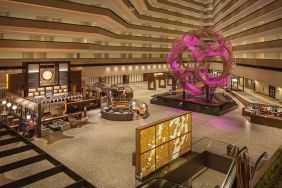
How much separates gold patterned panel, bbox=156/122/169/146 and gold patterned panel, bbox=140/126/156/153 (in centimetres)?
30

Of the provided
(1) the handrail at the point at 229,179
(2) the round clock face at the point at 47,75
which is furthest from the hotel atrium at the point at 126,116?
(2) the round clock face at the point at 47,75

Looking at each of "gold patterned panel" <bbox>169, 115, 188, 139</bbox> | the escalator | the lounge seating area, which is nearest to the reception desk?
"gold patterned panel" <bbox>169, 115, 188, 139</bbox>

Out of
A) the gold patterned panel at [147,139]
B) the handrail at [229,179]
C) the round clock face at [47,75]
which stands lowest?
the handrail at [229,179]

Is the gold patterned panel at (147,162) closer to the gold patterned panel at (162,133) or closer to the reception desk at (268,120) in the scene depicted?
the gold patterned panel at (162,133)

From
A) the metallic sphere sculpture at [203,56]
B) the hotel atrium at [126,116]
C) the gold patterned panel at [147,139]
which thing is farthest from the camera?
the metallic sphere sculpture at [203,56]

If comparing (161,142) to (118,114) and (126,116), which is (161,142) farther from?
(118,114)

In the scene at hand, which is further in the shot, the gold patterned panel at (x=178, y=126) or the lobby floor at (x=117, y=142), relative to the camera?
the lobby floor at (x=117, y=142)

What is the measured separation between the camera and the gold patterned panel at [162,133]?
10.2 metres

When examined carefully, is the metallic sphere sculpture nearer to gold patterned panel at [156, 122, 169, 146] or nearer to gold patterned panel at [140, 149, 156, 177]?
gold patterned panel at [156, 122, 169, 146]

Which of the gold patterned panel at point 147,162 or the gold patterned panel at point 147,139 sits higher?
the gold patterned panel at point 147,139

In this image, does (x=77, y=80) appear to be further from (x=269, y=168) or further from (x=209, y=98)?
(x=269, y=168)

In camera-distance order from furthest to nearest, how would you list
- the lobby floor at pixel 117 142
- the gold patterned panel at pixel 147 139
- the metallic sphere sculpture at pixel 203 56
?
the metallic sphere sculpture at pixel 203 56 → the lobby floor at pixel 117 142 → the gold patterned panel at pixel 147 139

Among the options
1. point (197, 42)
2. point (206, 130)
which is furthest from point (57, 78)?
point (206, 130)

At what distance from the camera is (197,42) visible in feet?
74.7
